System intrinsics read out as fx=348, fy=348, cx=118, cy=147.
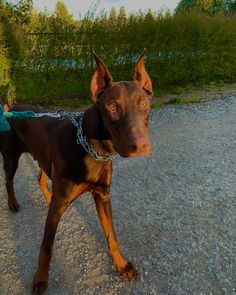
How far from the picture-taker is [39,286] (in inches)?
127

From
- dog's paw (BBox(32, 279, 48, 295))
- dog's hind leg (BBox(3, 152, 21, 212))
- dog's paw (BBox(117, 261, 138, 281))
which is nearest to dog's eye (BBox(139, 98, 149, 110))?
dog's paw (BBox(117, 261, 138, 281))

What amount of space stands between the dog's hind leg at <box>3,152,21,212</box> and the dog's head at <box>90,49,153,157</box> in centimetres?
209

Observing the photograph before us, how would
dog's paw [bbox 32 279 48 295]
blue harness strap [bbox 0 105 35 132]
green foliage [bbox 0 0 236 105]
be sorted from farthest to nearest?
1. green foliage [bbox 0 0 236 105]
2. blue harness strap [bbox 0 105 35 132]
3. dog's paw [bbox 32 279 48 295]

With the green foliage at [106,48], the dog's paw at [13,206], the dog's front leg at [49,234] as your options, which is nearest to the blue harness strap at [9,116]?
the dog's front leg at [49,234]

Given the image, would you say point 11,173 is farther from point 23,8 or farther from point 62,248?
point 23,8

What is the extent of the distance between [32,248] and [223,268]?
2064mm

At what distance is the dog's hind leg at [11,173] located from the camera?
4.39 m

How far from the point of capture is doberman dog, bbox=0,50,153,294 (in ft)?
7.97

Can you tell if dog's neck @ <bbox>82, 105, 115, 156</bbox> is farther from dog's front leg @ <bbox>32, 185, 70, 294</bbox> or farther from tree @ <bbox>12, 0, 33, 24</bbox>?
tree @ <bbox>12, 0, 33, 24</bbox>

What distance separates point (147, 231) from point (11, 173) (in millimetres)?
1871

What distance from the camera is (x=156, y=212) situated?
4562mm

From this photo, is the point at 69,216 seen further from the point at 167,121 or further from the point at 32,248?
the point at 167,121

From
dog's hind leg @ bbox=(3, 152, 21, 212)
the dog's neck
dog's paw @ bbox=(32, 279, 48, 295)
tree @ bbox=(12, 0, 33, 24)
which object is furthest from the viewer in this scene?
tree @ bbox=(12, 0, 33, 24)

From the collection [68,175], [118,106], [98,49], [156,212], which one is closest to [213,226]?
[156,212]
